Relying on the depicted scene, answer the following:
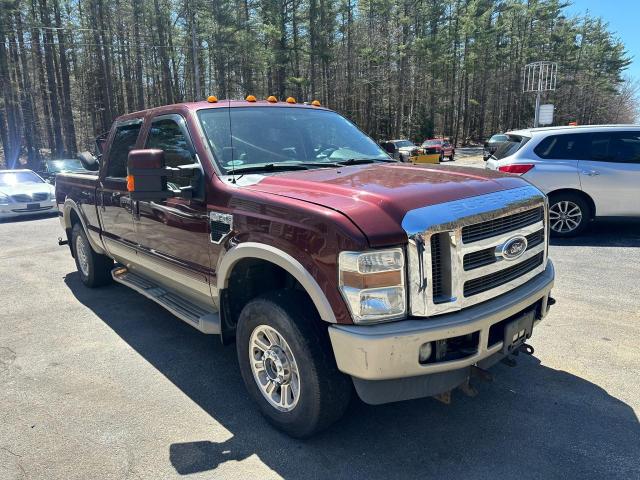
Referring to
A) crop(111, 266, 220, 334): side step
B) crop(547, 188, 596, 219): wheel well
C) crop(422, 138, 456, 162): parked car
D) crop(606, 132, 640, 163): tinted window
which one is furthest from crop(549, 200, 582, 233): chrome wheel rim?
crop(422, 138, 456, 162): parked car

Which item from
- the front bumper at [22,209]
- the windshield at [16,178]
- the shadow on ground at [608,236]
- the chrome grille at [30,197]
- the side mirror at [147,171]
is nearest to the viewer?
the side mirror at [147,171]

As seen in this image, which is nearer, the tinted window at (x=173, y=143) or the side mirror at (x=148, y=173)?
the side mirror at (x=148, y=173)

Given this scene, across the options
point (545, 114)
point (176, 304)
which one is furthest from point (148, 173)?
point (545, 114)

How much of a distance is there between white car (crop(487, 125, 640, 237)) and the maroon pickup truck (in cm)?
468

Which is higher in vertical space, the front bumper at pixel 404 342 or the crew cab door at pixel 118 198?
the crew cab door at pixel 118 198

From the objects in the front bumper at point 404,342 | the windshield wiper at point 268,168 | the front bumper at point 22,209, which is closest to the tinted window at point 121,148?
the windshield wiper at point 268,168

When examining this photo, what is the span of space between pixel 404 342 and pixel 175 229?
2.13 metres

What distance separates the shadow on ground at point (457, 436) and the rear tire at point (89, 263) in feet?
8.84

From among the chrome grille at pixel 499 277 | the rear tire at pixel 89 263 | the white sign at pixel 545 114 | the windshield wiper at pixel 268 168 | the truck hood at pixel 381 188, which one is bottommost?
the rear tire at pixel 89 263

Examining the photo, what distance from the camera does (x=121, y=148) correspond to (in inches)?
189

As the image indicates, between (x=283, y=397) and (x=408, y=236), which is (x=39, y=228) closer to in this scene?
(x=283, y=397)

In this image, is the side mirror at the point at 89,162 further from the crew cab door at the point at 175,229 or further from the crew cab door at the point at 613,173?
the crew cab door at the point at 613,173

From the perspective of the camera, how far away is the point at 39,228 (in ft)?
37.1

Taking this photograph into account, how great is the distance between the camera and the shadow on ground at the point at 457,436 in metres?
2.64
